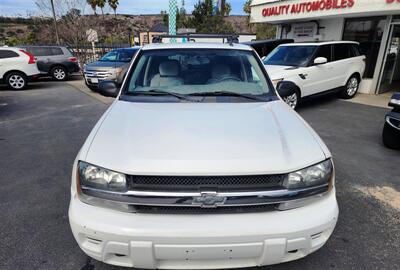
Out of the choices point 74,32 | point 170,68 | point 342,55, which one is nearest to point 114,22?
point 74,32

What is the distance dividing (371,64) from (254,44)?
437cm

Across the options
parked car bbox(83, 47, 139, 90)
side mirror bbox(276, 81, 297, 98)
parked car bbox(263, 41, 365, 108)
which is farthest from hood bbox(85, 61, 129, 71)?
side mirror bbox(276, 81, 297, 98)

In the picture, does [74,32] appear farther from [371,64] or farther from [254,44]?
[371,64]

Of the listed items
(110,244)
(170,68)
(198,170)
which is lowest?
(110,244)

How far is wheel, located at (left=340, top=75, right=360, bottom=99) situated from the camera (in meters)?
8.92

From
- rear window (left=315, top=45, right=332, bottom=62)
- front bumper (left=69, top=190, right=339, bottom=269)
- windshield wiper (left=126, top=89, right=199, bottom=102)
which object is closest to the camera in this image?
front bumper (left=69, top=190, right=339, bottom=269)

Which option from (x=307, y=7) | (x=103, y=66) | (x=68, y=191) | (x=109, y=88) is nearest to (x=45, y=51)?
(x=103, y=66)

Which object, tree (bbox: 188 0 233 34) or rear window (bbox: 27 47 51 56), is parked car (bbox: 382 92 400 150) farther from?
tree (bbox: 188 0 233 34)

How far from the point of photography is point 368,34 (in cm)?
1048

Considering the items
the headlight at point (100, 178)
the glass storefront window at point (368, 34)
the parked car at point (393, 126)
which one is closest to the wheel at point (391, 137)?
the parked car at point (393, 126)

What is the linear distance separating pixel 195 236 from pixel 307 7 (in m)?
11.5

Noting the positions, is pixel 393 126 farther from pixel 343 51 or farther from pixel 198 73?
pixel 343 51

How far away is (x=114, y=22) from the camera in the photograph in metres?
57.7

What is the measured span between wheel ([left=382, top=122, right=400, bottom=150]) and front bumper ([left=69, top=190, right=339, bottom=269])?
380 centimetres
